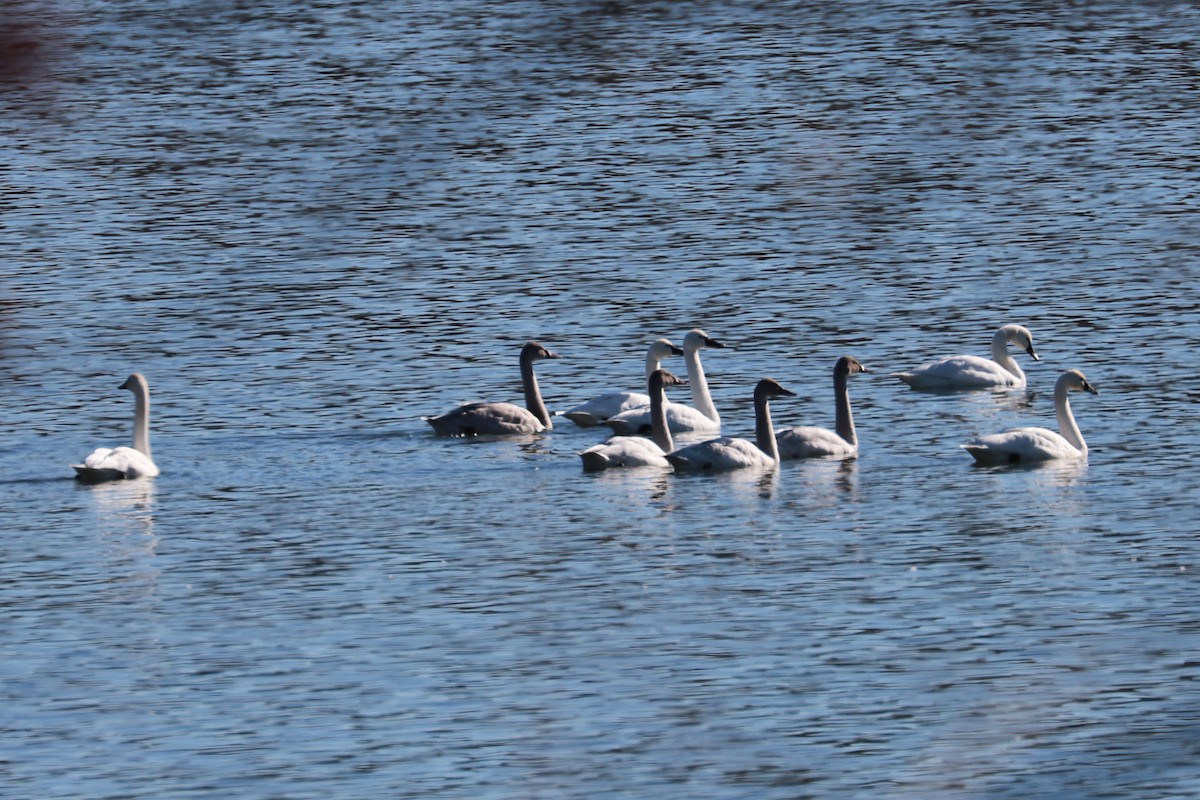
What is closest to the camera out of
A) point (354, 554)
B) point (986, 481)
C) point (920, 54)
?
point (354, 554)

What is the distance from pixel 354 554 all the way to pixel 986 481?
5.49m

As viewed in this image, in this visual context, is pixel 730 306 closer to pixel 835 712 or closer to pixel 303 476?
pixel 303 476

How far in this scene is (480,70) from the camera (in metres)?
3.11

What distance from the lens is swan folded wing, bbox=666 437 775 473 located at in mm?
19453

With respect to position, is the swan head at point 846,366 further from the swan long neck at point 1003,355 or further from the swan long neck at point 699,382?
the swan long neck at point 1003,355

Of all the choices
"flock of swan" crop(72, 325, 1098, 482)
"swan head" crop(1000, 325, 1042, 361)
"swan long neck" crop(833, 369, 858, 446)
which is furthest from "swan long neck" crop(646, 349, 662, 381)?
"swan head" crop(1000, 325, 1042, 361)

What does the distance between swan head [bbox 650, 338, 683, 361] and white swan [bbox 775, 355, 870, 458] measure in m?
2.91

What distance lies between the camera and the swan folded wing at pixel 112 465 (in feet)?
62.5

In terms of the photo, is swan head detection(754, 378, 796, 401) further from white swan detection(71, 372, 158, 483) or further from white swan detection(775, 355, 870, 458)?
white swan detection(71, 372, 158, 483)

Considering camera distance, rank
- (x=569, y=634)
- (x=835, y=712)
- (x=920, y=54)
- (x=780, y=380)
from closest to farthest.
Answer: (x=835, y=712), (x=569, y=634), (x=780, y=380), (x=920, y=54)

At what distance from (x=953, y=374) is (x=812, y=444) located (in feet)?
12.6

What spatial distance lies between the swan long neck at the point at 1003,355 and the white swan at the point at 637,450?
4593mm

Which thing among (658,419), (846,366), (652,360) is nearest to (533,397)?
(652,360)

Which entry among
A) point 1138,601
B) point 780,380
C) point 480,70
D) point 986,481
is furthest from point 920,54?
point 480,70
